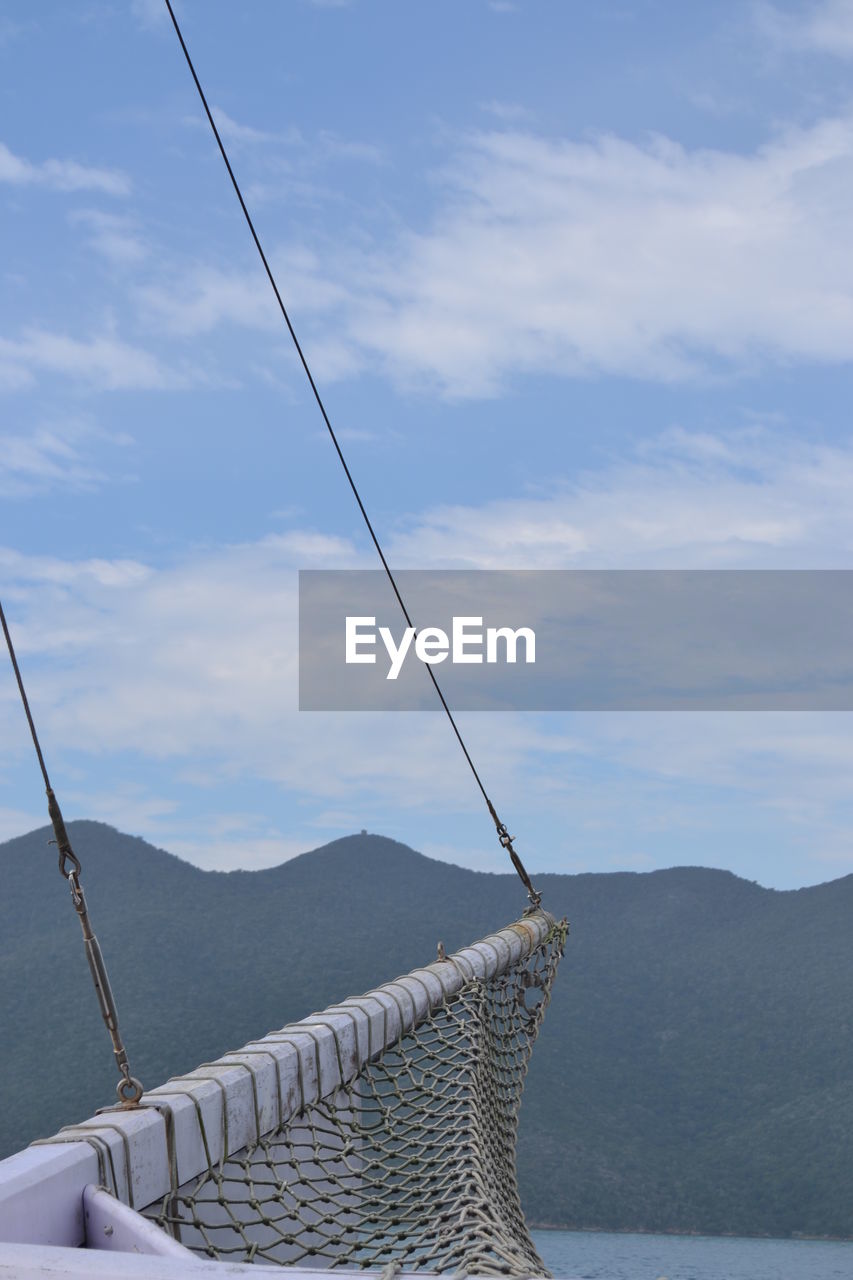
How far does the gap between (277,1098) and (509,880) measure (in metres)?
79.2

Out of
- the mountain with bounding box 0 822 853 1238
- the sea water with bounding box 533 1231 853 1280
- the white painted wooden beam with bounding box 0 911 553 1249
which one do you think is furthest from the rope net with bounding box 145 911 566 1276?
the sea water with bounding box 533 1231 853 1280

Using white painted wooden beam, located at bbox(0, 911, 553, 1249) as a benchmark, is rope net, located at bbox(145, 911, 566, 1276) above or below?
below

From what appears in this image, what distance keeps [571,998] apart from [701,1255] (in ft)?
53.9

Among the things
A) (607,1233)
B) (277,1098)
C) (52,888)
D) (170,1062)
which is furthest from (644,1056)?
(277,1098)

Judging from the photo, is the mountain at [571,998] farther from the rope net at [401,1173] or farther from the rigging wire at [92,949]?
the rigging wire at [92,949]

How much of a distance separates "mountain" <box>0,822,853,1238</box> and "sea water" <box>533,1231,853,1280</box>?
3.23 ft

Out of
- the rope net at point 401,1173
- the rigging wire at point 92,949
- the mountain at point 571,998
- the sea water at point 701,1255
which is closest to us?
the rope net at point 401,1173

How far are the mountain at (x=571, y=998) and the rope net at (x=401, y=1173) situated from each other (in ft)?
159

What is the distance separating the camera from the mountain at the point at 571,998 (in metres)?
57.7

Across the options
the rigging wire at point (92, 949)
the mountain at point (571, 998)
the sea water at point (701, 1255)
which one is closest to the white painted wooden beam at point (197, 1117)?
the rigging wire at point (92, 949)

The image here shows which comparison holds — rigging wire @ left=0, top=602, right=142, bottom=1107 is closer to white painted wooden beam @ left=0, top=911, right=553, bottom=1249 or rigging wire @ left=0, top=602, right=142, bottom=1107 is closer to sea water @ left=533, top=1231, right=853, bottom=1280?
white painted wooden beam @ left=0, top=911, right=553, bottom=1249

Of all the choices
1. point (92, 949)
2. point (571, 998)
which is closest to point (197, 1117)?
point (92, 949)

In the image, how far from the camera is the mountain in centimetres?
5769

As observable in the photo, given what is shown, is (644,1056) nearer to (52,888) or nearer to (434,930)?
(434,930)
